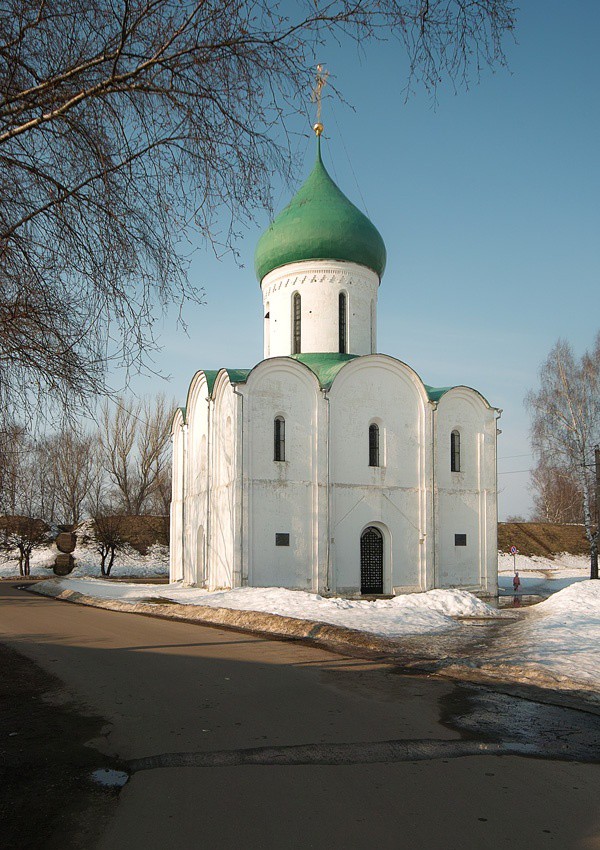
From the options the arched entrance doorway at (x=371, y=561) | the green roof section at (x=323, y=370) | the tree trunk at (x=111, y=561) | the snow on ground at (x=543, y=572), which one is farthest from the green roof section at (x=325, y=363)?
the tree trunk at (x=111, y=561)

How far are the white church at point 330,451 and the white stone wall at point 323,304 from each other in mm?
47

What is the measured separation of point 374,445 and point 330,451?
5.95 feet

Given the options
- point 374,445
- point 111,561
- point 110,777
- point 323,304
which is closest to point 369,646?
point 110,777

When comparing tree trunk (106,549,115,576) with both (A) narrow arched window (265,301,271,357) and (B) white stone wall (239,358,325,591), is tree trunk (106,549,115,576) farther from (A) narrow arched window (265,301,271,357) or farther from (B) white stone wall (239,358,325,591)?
(B) white stone wall (239,358,325,591)

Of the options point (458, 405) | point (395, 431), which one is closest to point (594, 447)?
point (458, 405)

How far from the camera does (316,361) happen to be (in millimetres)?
25766

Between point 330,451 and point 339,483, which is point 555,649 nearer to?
point 339,483

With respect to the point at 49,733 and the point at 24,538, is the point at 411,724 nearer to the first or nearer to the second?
the point at 49,733

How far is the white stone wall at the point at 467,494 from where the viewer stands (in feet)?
83.1

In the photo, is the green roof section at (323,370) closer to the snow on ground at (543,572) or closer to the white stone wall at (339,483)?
the white stone wall at (339,483)

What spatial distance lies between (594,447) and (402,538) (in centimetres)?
1213

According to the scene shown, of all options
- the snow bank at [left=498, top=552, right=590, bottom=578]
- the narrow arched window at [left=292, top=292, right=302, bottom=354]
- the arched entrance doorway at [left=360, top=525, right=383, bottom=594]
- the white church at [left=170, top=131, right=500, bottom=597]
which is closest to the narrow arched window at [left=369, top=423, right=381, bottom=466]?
the white church at [left=170, top=131, right=500, bottom=597]

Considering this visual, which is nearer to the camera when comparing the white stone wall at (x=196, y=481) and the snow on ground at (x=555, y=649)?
the snow on ground at (x=555, y=649)

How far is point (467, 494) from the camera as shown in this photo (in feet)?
85.3
